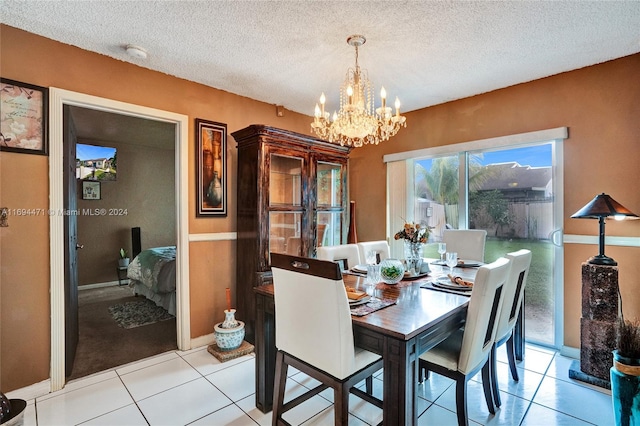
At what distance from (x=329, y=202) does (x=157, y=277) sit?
2343mm

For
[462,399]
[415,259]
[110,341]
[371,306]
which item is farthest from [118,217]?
[462,399]

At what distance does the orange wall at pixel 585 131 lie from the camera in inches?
98.4

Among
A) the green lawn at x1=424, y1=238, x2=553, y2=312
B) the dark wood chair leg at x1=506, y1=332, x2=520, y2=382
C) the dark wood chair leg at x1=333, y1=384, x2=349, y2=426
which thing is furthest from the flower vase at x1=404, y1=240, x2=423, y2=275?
the green lawn at x1=424, y1=238, x2=553, y2=312

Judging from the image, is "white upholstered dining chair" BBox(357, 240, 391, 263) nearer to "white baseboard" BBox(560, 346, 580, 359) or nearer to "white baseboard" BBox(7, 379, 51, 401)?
"white baseboard" BBox(560, 346, 580, 359)

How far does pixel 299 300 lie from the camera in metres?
1.58

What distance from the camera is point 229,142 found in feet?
10.7

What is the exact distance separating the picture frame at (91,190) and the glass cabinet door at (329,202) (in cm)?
403

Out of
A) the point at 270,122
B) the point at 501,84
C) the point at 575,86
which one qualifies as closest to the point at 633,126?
the point at 575,86

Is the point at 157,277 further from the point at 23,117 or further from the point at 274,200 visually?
the point at 23,117

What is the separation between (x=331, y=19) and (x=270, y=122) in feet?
5.93


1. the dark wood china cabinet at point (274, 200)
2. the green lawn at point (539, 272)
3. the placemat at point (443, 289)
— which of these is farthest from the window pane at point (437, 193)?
the placemat at point (443, 289)

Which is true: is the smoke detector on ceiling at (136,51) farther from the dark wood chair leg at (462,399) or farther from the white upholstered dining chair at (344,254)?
the dark wood chair leg at (462,399)

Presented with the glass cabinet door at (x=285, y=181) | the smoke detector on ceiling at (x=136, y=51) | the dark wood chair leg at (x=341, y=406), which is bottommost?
the dark wood chair leg at (x=341, y=406)

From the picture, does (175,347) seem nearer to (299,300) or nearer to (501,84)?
(299,300)
